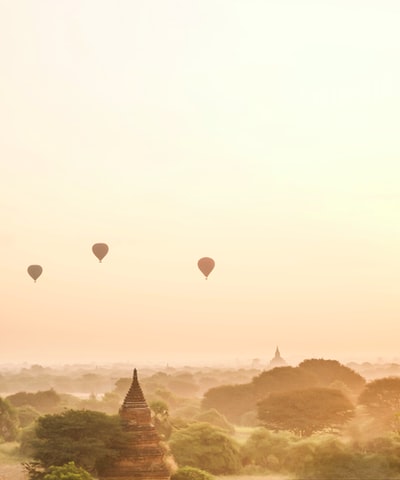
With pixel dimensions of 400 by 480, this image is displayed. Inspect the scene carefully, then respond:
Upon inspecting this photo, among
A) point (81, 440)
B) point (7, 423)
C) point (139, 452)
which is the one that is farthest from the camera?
point (7, 423)

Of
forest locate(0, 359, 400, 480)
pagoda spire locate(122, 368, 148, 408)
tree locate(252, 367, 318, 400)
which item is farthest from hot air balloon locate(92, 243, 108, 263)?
pagoda spire locate(122, 368, 148, 408)

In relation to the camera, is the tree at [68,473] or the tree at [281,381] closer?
the tree at [68,473]

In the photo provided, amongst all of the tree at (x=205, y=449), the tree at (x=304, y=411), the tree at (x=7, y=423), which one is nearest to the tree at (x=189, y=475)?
the tree at (x=205, y=449)

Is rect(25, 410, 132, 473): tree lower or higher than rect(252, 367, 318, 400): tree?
lower

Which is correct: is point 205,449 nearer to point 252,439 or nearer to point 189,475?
point 252,439

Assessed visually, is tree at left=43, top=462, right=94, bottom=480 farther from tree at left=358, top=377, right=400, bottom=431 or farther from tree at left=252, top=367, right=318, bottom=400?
tree at left=252, top=367, right=318, bottom=400

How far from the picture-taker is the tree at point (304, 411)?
83.3m

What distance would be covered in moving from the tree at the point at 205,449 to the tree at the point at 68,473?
26160mm

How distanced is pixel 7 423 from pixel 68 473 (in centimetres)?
5118

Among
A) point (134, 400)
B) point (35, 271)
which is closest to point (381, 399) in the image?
point (35, 271)

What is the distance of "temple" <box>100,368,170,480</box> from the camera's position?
119 ft

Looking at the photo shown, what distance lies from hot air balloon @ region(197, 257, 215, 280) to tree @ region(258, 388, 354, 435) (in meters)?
15.8

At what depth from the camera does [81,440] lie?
1625 inches

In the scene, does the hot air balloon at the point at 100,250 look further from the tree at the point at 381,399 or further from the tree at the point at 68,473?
the tree at the point at 68,473
